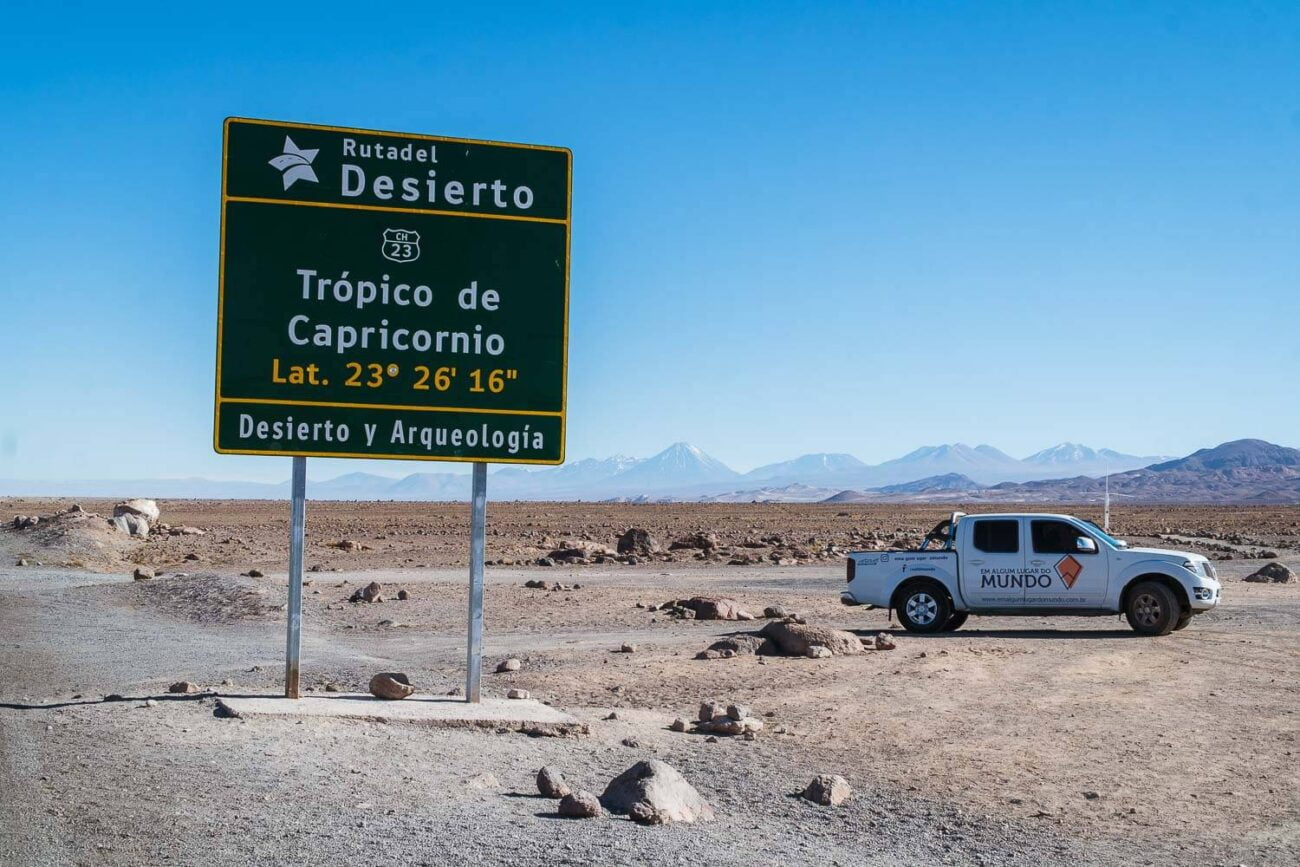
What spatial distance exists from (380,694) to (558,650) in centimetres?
646

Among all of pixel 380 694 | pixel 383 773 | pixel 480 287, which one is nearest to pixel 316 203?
pixel 480 287

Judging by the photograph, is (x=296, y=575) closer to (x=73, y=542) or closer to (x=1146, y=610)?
(x=1146, y=610)

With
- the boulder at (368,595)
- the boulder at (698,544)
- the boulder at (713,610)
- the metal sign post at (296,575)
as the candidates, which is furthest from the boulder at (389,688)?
the boulder at (698,544)

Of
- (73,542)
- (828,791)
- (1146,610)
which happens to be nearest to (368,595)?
(1146,610)

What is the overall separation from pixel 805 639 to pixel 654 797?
8.84 meters

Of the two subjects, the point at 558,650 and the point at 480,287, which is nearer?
the point at 480,287

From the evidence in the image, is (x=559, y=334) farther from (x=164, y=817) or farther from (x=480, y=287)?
(x=164, y=817)

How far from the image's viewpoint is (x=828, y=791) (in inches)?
361

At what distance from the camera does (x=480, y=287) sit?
40.5 feet

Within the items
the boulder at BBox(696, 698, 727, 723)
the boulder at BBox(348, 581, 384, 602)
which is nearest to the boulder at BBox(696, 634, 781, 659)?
the boulder at BBox(696, 698, 727, 723)

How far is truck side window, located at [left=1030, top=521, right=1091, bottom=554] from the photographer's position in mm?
20234

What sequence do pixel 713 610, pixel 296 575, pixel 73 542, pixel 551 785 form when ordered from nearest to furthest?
1. pixel 551 785
2. pixel 296 575
3. pixel 713 610
4. pixel 73 542

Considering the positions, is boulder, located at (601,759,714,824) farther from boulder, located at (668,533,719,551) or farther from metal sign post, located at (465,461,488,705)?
boulder, located at (668,533,719,551)

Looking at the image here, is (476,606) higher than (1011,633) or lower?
higher
